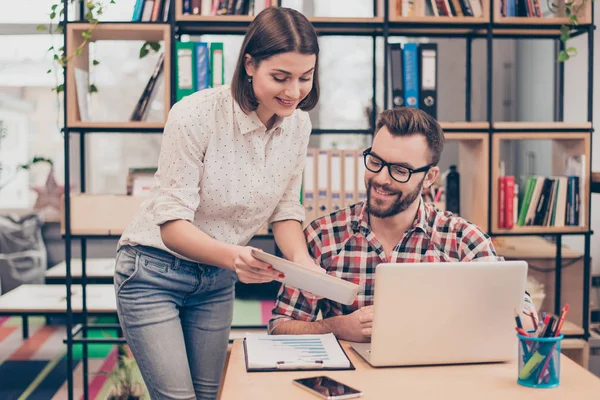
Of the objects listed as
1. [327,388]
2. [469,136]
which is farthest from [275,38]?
[469,136]

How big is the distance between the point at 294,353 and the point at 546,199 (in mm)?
1811

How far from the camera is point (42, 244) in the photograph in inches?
209

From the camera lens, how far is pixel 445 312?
1.32 meters

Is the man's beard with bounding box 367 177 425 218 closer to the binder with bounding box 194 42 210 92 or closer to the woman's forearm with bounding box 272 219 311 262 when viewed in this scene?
the woman's forearm with bounding box 272 219 311 262

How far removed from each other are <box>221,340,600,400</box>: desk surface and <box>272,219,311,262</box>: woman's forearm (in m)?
0.35

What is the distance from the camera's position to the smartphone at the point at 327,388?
1192mm

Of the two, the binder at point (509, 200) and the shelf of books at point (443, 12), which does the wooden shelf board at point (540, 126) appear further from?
the shelf of books at point (443, 12)

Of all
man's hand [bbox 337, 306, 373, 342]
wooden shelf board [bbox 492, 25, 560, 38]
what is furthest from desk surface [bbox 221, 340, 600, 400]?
wooden shelf board [bbox 492, 25, 560, 38]

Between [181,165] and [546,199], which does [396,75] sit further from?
[181,165]

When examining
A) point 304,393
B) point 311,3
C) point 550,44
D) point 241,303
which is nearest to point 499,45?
point 550,44

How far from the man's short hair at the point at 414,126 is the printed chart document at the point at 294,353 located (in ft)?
1.76

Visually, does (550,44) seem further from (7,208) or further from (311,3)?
(7,208)

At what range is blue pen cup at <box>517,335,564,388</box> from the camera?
1256 millimetres

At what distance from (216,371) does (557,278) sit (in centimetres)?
184
